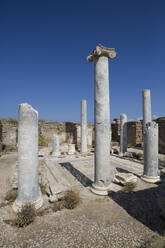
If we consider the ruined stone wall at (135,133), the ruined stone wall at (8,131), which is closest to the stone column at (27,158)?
the ruined stone wall at (8,131)

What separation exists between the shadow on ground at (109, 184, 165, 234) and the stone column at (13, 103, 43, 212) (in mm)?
2474

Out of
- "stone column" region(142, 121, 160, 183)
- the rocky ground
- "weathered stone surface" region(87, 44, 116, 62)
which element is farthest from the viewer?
"stone column" region(142, 121, 160, 183)

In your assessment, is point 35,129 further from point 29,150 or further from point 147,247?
point 147,247

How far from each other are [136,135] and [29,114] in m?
14.5

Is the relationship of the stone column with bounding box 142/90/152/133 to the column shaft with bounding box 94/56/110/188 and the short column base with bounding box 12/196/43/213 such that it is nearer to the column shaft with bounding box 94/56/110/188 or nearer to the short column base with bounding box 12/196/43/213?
the column shaft with bounding box 94/56/110/188

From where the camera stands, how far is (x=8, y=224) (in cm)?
307

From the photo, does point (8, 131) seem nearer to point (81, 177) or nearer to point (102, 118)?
point (81, 177)

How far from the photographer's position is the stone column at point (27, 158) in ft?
12.6

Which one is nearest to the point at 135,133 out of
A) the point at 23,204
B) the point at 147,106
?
the point at 147,106

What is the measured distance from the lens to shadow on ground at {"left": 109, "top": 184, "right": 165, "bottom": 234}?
3.11 metres

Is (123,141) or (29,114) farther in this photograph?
(123,141)

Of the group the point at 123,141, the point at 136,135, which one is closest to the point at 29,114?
the point at 123,141

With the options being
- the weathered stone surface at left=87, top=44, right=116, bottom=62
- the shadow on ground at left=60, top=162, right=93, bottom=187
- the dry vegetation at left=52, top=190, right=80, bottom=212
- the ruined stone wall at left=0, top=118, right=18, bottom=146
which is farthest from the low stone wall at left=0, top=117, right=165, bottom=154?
the weathered stone surface at left=87, top=44, right=116, bottom=62

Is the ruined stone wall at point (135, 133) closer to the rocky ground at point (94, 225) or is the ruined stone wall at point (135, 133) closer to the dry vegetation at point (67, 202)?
the rocky ground at point (94, 225)
